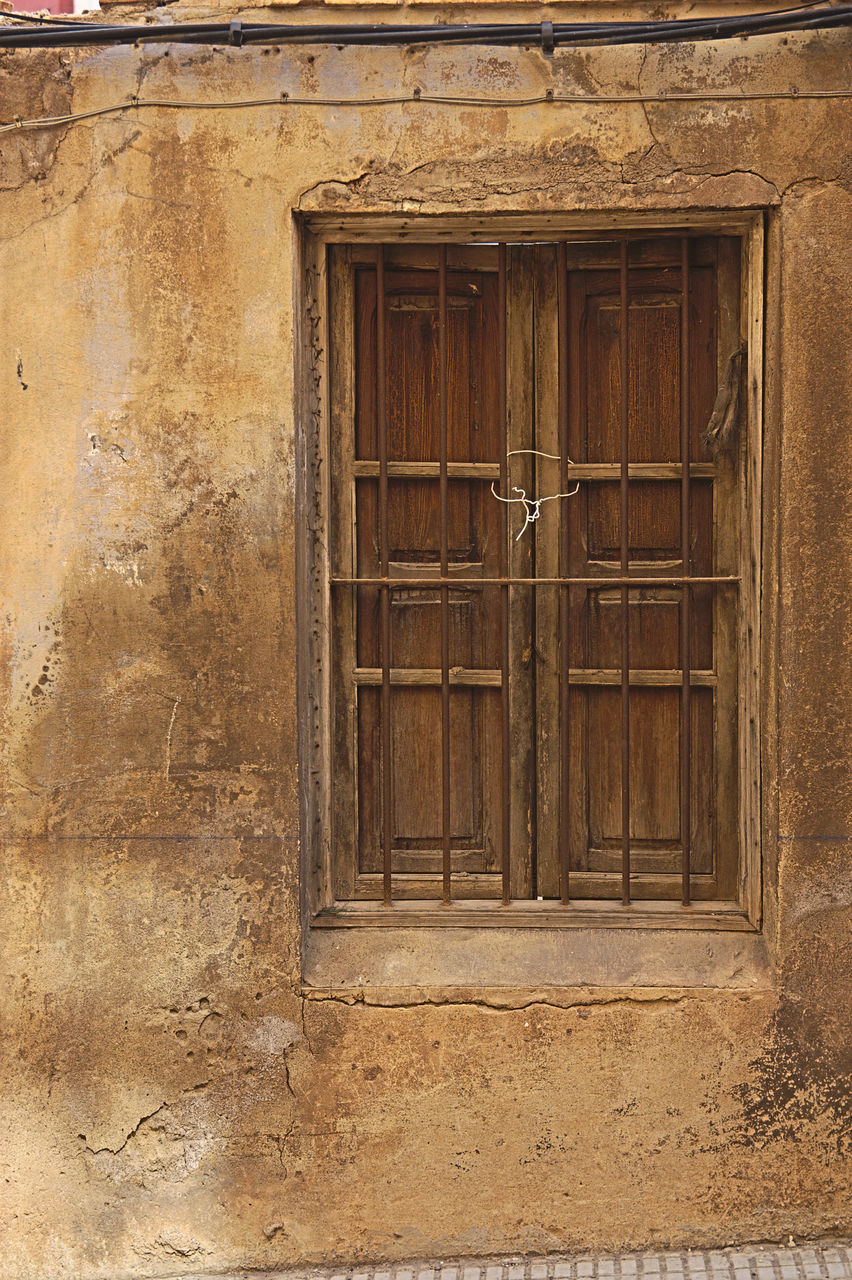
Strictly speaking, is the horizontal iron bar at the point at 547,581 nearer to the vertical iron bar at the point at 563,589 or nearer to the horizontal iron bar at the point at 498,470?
the vertical iron bar at the point at 563,589

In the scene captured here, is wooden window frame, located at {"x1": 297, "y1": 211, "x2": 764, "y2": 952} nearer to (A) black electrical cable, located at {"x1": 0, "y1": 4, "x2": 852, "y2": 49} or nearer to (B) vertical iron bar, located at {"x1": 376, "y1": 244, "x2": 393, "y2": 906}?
(B) vertical iron bar, located at {"x1": 376, "y1": 244, "x2": 393, "y2": 906}

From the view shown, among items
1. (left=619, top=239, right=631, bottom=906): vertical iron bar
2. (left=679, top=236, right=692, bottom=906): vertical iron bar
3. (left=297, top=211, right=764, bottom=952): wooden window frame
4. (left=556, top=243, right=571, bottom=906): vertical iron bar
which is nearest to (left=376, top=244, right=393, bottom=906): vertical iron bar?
(left=297, top=211, right=764, bottom=952): wooden window frame

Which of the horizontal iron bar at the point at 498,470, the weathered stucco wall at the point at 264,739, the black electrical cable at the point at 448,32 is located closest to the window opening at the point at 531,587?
the horizontal iron bar at the point at 498,470

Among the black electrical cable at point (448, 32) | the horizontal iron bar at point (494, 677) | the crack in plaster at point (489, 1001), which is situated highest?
the black electrical cable at point (448, 32)

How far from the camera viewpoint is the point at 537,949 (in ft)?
10.1

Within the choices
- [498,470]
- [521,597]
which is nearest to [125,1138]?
[521,597]

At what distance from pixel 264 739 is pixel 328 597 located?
18.8 inches

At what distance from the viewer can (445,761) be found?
3.13 metres

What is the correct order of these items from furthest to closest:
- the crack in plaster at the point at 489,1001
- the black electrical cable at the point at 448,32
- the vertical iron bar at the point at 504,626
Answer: the vertical iron bar at the point at 504,626, the crack in plaster at the point at 489,1001, the black electrical cable at the point at 448,32

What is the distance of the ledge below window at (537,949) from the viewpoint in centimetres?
303

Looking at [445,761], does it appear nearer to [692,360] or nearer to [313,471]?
[313,471]

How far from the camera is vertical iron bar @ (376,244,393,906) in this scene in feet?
10.2

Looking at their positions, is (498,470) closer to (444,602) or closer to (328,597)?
(444,602)

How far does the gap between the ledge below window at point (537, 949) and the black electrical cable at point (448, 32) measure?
247 centimetres
